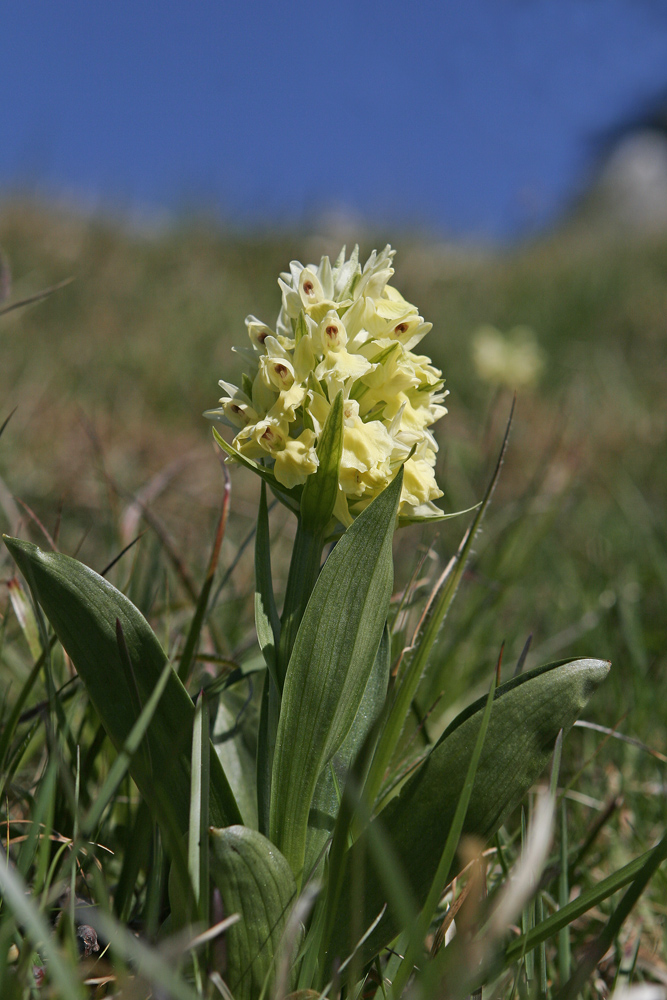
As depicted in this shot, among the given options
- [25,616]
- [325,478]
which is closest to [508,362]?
[25,616]

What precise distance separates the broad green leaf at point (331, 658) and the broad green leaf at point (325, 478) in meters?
0.06

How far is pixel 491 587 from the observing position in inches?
66.0

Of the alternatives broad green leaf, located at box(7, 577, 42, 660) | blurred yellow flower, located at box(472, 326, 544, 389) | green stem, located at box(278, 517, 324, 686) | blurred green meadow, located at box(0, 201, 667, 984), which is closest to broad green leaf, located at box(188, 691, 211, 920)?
green stem, located at box(278, 517, 324, 686)

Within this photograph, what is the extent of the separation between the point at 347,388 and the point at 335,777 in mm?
451

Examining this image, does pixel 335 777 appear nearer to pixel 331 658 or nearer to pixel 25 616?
pixel 331 658

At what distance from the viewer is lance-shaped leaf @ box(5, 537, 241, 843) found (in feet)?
2.44

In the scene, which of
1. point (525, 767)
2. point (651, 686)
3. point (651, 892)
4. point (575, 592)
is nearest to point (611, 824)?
point (651, 892)

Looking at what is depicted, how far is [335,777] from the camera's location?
32.8 inches

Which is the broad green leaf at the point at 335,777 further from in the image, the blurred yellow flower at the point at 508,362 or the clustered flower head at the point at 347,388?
the blurred yellow flower at the point at 508,362

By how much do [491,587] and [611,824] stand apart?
0.60 m

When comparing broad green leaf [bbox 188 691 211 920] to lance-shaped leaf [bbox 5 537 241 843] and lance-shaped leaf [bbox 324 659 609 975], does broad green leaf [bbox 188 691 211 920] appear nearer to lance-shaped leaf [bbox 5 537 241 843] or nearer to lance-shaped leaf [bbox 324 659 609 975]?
lance-shaped leaf [bbox 5 537 241 843]

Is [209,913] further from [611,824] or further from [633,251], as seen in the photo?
[633,251]

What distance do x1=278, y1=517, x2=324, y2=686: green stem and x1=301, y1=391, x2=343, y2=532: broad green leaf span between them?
2 centimetres

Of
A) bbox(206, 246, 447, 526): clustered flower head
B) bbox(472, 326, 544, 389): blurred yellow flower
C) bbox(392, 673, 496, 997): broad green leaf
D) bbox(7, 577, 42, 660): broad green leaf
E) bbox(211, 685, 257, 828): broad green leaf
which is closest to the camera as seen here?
bbox(392, 673, 496, 997): broad green leaf
